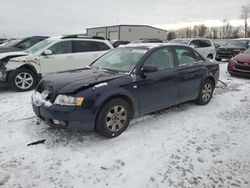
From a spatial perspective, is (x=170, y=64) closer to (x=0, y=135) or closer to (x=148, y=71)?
(x=148, y=71)

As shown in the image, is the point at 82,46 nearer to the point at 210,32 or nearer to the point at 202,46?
the point at 202,46

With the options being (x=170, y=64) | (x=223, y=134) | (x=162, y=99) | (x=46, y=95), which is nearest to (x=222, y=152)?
(x=223, y=134)

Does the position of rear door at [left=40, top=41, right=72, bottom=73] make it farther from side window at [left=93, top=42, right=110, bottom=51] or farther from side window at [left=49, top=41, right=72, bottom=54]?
side window at [left=93, top=42, right=110, bottom=51]

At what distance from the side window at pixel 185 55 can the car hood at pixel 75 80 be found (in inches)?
66.9

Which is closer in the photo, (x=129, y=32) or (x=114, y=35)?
(x=129, y=32)

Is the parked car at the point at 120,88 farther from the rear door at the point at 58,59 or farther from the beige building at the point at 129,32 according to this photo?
the beige building at the point at 129,32

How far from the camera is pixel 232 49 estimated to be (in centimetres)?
1638

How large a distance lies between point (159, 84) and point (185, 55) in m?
1.36

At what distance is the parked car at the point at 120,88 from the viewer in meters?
4.00

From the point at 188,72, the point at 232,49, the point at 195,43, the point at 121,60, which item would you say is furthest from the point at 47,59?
the point at 232,49

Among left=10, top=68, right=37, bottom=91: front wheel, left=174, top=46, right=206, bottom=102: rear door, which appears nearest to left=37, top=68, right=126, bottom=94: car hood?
left=174, top=46, right=206, bottom=102: rear door

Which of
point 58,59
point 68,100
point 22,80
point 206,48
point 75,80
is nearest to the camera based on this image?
point 68,100

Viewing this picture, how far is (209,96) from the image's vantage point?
Answer: 21.4 ft

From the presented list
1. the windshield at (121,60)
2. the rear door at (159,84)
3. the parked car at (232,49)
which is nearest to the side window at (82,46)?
the windshield at (121,60)
